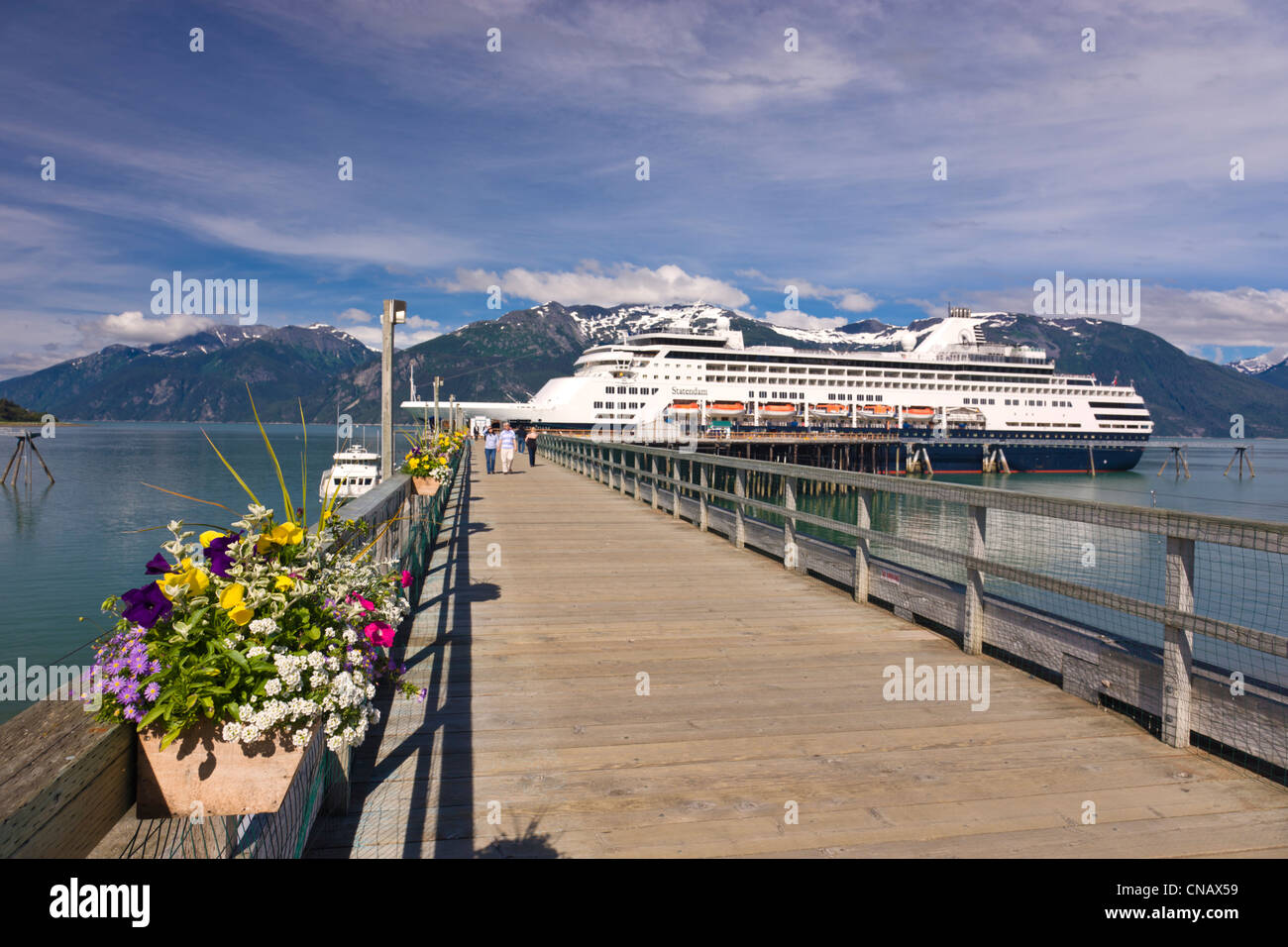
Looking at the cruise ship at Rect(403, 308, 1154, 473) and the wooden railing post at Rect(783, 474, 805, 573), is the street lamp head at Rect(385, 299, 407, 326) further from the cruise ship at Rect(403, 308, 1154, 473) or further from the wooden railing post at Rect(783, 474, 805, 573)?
the cruise ship at Rect(403, 308, 1154, 473)

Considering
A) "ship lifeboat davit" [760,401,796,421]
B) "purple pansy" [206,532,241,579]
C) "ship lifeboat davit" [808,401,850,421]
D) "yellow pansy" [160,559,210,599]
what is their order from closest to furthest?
"yellow pansy" [160,559,210,599]
"purple pansy" [206,532,241,579]
"ship lifeboat davit" [760,401,796,421]
"ship lifeboat davit" [808,401,850,421]

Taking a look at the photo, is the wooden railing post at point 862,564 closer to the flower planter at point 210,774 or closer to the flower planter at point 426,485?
the flower planter at point 426,485

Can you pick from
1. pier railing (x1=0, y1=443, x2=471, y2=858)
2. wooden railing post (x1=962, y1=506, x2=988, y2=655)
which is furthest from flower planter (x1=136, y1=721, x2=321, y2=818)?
wooden railing post (x1=962, y1=506, x2=988, y2=655)

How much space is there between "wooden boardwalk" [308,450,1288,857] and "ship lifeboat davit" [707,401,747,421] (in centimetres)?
7255

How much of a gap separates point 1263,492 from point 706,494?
70473 mm

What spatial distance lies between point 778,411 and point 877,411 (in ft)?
40.4

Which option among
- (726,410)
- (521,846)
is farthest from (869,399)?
(521,846)

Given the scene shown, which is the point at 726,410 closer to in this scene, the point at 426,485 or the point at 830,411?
the point at 830,411

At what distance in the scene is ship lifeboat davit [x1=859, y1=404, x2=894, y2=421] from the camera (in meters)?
82.3

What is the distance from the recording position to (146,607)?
2346mm

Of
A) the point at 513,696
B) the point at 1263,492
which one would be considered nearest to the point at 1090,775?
the point at 513,696

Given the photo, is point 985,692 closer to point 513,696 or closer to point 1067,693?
point 1067,693

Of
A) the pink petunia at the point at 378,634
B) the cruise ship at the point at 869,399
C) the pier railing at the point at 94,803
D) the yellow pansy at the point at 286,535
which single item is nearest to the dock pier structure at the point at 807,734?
the pier railing at the point at 94,803

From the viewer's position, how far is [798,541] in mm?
8953
